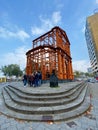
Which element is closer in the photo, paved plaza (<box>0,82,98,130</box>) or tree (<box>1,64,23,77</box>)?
paved plaza (<box>0,82,98,130</box>)

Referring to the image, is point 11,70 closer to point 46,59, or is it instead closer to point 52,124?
point 46,59

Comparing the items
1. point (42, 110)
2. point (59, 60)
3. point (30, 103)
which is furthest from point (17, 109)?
point (59, 60)

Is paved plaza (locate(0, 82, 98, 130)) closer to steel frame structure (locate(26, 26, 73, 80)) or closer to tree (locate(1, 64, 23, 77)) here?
steel frame structure (locate(26, 26, 73, 80))

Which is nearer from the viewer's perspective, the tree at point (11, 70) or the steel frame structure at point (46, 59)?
the steel frame structure at point (46, 59)

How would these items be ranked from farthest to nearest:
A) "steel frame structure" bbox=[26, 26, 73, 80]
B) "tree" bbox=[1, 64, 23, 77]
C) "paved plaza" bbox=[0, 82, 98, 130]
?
"tree" bbox=[1, 64, 23, 77] → "steel frame structure" bbox=[26, 26, 73, 80] → "paved plaza" bbox=[0, 82, 98, 130]


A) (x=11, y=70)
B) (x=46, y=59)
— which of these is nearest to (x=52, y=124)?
(x=46, y=59)

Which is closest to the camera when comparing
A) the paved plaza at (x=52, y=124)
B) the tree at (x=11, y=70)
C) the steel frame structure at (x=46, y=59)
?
the paved plaza at (x=52, y=124)

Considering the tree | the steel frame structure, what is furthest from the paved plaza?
the tree

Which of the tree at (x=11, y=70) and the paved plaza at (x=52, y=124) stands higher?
the tree at (x=11, y=70)

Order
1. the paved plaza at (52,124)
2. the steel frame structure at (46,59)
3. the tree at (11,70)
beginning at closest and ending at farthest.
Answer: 1. the paved plaza at (52,124)
2. the steel frame structure at (46,59)
3. the tree at (11,70)

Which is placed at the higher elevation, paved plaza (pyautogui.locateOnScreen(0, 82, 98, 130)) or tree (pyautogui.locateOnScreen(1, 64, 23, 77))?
tree (pyautogui.locateOnScreen(1, 64, 23, 77))

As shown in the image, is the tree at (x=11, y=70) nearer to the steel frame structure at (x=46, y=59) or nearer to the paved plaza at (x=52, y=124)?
the steel frame structure at (x=46, y=59)

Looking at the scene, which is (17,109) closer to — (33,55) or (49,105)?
(49,105)

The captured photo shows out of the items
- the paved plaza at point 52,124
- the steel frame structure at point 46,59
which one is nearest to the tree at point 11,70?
the steel frame structure at point 46,59
